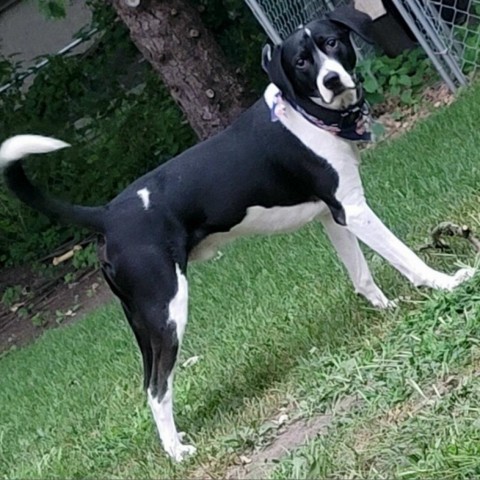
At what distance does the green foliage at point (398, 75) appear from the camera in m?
9.50

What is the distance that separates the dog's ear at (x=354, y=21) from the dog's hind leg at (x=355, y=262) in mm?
804

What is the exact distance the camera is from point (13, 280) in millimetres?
11234

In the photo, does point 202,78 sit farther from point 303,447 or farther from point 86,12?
point 303,447

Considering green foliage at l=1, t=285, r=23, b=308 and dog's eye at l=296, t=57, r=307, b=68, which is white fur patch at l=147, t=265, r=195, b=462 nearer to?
dog's eye at l=296, t=57, r=307, b=68

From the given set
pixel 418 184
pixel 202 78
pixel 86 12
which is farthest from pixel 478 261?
pixel 86 12

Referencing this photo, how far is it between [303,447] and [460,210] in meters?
1.97

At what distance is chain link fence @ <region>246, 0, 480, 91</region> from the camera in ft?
28.6

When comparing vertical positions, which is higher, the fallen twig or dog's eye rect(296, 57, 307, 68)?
dog's eye rect(296, 57, 307, 68)

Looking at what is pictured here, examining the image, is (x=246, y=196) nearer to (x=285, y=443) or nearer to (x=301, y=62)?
(x=301, y=62)

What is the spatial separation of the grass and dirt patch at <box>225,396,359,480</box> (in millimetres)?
46

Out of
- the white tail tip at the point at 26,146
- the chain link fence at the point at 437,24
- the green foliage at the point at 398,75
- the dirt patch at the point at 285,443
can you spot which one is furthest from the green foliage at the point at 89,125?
the dirt patch at the point at 285,443

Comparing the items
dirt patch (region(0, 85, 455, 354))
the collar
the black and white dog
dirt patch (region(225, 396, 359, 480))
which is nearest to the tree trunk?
dirt patch (region(0, 85, 455, 354))

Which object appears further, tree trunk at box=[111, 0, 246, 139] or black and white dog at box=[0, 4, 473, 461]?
tree trunk at box=[111, 0, 246, 139]

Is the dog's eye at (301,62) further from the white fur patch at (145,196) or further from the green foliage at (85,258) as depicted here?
the green foliage at (85,258)
